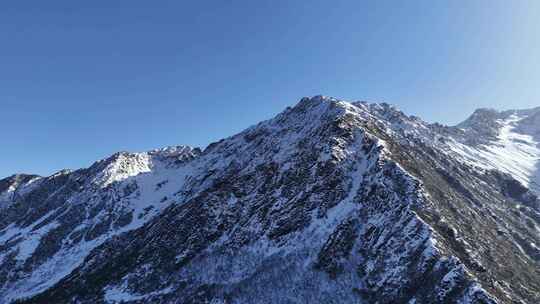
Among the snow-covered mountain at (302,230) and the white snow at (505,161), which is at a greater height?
the white snow at (505,161)

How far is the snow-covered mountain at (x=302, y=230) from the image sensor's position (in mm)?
66000

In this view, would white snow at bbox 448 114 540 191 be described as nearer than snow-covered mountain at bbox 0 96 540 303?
No

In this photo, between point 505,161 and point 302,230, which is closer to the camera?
point 302,230

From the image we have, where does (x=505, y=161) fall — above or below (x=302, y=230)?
above

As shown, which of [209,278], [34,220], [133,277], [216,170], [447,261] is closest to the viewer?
[447,261]

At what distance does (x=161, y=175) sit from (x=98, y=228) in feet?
129

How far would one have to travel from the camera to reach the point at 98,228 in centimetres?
13900

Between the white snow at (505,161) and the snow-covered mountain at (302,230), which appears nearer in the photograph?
the snow-covered mountain at (302,230)

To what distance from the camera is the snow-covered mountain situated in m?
66.0

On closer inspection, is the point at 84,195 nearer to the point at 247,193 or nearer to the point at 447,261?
the point at 247,193

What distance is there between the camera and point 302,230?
82.0m

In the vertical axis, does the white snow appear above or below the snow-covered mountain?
above

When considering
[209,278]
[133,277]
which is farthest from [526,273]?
[133,277]

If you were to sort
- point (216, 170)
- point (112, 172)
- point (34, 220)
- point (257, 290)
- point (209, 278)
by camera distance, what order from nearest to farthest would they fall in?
point (257, 290), point (209, 278), point (216, 170), point (34, 220), point (112, 172)
